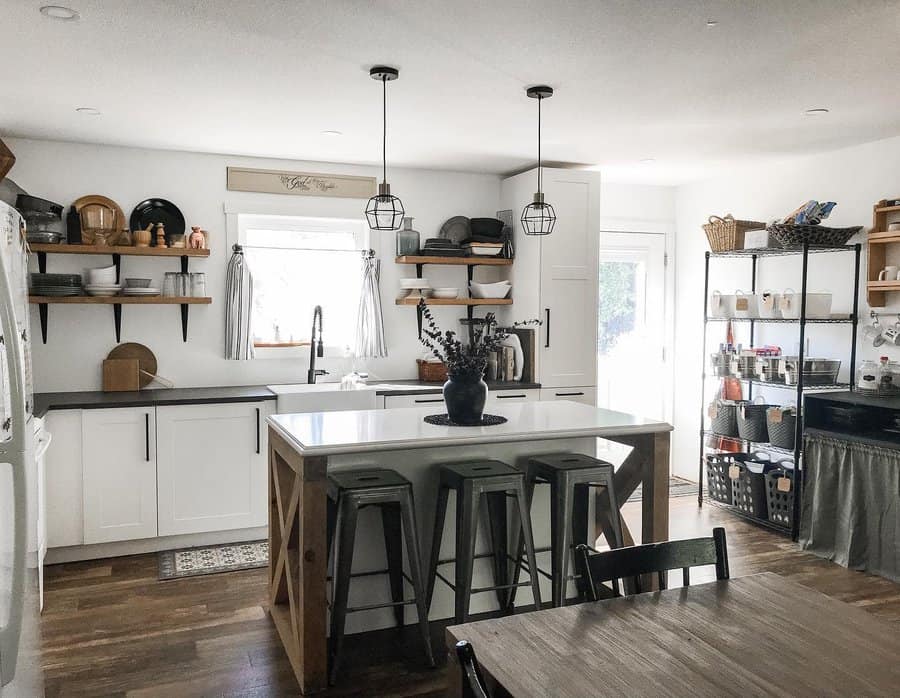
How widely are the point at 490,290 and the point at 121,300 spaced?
2436mm

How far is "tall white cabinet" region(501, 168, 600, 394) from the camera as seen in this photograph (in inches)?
207

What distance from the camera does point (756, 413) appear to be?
5.07 m

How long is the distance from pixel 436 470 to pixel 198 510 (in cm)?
186

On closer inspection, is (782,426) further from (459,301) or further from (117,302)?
(117,302)

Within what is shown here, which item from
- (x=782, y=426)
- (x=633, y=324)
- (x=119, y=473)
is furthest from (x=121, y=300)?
(x=782, y=426)

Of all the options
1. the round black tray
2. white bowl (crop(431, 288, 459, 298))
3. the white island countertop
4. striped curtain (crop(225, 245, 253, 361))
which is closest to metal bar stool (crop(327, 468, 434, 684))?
the white island countertop

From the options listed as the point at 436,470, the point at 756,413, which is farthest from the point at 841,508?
the point at 436,470

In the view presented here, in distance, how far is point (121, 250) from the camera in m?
4.60

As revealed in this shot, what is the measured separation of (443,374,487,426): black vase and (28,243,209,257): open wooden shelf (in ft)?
7.40

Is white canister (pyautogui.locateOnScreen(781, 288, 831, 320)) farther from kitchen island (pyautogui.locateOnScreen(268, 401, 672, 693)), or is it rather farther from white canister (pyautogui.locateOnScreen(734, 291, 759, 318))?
kitchen island (pyautogui.locateOnScreen(268, 401, 672, 693))

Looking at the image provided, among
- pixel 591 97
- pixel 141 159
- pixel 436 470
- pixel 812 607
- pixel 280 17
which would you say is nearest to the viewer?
pixel 812 607

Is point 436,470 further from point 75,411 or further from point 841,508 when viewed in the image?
point 841,508

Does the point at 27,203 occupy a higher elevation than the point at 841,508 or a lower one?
higher

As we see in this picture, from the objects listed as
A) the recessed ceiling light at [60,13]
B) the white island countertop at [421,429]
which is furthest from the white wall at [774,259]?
the recessed ceiling light at [60,13]
